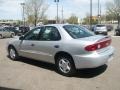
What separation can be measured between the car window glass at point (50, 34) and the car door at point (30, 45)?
0.31m

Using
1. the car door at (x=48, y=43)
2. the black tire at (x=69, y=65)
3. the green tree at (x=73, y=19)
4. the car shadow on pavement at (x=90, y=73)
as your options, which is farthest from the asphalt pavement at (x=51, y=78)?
the green tree at (x=73, y=19)

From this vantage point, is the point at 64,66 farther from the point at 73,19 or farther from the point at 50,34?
the point at 73,19

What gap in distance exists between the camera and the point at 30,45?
911cm

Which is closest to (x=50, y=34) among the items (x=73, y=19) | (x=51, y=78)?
(x=51, y=78)

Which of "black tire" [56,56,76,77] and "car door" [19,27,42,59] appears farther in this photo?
"car door" [19,27,42,59]

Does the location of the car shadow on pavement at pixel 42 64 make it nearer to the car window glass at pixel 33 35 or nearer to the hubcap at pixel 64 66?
the hubcap at pixel 64 66

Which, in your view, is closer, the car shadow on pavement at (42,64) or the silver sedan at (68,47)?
the silver sedan at (68,47)

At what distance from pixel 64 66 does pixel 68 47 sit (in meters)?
0.67

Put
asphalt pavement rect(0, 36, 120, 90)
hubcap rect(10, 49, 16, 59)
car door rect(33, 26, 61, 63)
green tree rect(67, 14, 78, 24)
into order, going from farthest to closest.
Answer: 1. green tree rect(67, 14, 78, 24)
2. hubcap rect(10, 49, 16, 59)
3. car door rect(33, 26, 61, 63)
4. asphalt pavement rect(0, 36, 120, 90)

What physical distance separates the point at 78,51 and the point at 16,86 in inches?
Result: 79.3

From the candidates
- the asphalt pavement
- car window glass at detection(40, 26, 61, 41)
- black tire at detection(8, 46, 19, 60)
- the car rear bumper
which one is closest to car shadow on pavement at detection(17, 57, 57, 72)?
the asphalt pavement

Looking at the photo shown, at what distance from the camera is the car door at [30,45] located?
29.1 ft

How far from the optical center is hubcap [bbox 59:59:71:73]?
7.60 metres

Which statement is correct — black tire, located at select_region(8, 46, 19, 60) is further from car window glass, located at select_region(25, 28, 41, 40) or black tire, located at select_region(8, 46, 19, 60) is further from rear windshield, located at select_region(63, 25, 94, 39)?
rear windshield, located at select_region(63, 25, 94, 39)
